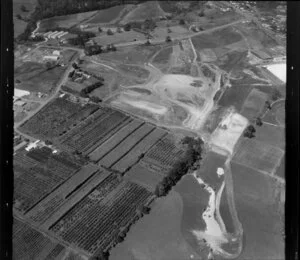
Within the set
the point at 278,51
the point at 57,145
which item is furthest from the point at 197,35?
the point at 57,145

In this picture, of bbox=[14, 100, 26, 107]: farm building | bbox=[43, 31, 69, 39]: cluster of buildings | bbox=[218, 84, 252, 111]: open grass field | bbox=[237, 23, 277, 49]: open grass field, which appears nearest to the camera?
bbox=[14, 100, 26, 107]: farm building

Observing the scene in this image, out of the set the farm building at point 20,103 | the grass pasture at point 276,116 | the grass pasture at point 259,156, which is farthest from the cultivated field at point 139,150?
the farm building at point 20,103

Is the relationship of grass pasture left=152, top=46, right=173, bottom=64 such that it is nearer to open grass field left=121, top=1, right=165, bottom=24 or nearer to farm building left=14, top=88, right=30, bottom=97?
open grass field left=121, top=1, right=165, bottom=24

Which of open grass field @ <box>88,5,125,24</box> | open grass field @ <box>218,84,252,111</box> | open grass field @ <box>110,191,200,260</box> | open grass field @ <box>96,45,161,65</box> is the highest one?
open grass field @ <box>88,5,125,24</box>

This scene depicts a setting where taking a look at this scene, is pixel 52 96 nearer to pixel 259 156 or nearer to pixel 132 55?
pixel 132 55

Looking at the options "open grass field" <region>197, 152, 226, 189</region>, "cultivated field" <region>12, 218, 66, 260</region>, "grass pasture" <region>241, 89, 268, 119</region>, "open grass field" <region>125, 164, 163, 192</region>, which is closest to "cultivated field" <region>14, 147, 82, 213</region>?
"cultivated field" <region>12, 218, 66, 260</region>

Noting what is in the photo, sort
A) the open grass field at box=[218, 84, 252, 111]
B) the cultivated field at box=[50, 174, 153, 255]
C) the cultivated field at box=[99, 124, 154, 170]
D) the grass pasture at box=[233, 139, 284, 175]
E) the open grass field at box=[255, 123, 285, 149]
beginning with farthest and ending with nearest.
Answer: the open grass field at box=[218, 84, 252, 111] < the open grass field at box=[255, 123, 285, 149] < the cultivated field at box=[99, 124, 154, 170] < the grass pasture at box=[233, 139, 284, 175] < the cultivated field at box=[50, 174, 153, 255]

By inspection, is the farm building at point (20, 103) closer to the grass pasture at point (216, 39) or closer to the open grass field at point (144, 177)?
the open grass field at point (144, 177)
